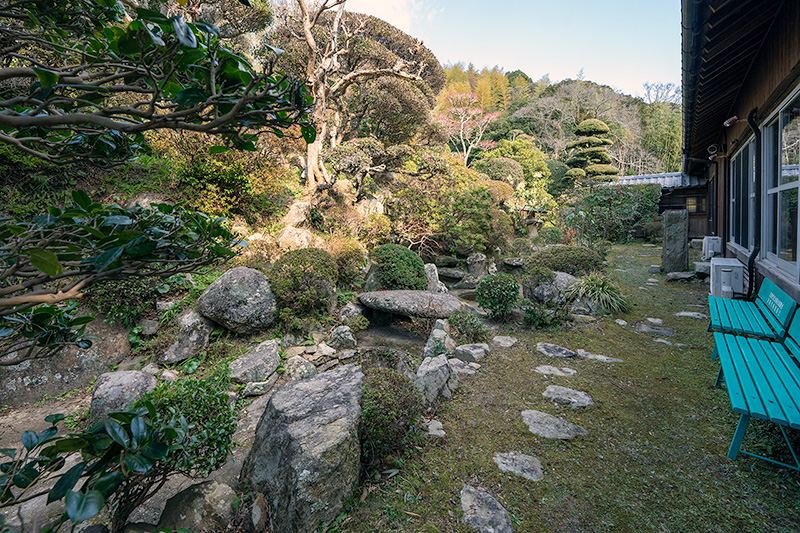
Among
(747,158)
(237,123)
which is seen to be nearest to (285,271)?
(237,123)

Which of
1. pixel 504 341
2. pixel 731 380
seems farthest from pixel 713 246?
pixel 731 380

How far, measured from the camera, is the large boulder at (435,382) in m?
3.03

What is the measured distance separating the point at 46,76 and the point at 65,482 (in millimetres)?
984

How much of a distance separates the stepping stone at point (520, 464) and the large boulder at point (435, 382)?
77 cm

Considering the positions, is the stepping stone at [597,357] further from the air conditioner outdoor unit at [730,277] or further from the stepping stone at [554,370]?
the air conditioner outdoor unit at [730,277]

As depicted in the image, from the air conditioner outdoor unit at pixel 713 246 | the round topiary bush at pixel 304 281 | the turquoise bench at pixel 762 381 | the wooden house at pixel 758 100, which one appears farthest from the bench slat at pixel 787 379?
the air conditioner outdoor unit at pixel 713 246

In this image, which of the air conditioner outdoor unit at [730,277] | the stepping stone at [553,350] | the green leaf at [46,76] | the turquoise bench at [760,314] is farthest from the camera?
the air conditioner outdoor unit at [730,277]

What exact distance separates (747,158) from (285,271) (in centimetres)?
682

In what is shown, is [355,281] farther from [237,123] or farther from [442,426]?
[237,123]

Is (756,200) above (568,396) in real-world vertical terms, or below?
above

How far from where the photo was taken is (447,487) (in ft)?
6.97

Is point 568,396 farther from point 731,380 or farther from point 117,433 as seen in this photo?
point 117,433

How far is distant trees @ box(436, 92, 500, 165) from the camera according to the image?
21.0 m

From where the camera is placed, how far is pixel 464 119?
839 inches
